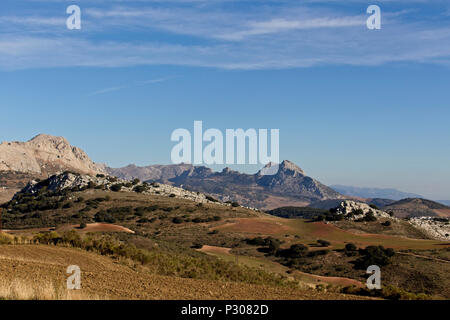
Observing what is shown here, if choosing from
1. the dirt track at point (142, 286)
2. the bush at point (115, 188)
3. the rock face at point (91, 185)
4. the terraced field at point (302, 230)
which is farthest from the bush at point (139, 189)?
the dirt track at point (142, 286)

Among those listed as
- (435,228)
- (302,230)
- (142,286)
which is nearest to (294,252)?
(302,230)

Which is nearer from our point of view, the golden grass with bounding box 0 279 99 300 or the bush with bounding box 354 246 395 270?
the golden grass with bounding box 0 279 99 300

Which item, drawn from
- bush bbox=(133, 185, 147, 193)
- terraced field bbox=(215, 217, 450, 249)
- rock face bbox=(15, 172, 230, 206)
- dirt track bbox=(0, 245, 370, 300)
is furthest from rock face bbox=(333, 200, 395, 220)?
dirt track bbox=(0, 245, 370, 300)

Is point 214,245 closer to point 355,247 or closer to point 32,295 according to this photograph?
point 355,247

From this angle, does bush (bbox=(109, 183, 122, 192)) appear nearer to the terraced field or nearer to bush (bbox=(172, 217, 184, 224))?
bush (bbox=(172, 217, 184, 224))

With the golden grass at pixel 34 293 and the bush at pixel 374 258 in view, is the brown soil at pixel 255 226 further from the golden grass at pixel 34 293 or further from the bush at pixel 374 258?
the golden grass at pixel 34 293

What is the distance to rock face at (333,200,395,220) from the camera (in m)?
75.4

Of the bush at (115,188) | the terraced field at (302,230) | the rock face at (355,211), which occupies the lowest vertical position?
the terraced field at (302,230)

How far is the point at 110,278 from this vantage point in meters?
17.3

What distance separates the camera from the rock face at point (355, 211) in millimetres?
75438

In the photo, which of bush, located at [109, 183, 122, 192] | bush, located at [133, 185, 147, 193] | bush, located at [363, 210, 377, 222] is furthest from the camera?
bush, located at [133, 185, 147, 193]

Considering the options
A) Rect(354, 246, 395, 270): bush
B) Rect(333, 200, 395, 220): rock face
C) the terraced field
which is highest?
Rect(354, 246, 395, 270): bush

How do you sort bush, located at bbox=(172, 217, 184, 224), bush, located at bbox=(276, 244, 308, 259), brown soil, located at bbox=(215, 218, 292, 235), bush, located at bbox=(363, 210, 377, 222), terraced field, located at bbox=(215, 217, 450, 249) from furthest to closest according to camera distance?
bush, located at bbox=(363, 210, 377, 222) < bush, located at bbox=(172, 217, 184, 224) < brown soil, located at bbox=(215, 218, 292, 235) < terraced field, located at bbox=(215, 217, 450, 249) < bush, located at bbox=(276, 244, 308, 259)
